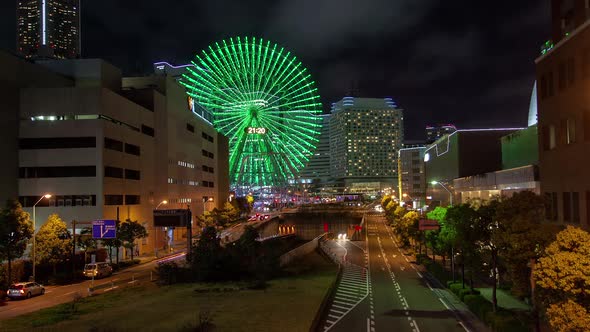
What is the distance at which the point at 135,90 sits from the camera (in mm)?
78812

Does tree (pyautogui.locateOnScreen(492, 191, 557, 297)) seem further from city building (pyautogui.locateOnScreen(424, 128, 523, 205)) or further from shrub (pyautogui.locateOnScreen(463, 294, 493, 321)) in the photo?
city building (pyautogui.locateOnScreen(424, 128, 523, 205))

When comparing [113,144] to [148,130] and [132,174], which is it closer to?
[132,174]

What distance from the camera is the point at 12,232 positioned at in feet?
130

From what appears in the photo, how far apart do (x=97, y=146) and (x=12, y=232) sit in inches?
889

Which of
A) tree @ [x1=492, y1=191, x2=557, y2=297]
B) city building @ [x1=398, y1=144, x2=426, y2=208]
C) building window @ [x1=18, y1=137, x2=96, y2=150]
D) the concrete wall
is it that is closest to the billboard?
the concrete wall

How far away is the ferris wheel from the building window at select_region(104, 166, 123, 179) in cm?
3070

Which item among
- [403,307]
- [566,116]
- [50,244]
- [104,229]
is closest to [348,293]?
[403,307]

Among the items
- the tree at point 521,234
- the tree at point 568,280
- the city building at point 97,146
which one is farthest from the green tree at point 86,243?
the tree at point 568,280

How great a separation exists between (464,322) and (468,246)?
4.78 metres

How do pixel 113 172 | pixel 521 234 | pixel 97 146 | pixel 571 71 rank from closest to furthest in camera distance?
pixel 521 234, pixel 571 71, pixel 97 146, pixel 113 172

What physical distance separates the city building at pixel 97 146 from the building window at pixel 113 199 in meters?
0.12

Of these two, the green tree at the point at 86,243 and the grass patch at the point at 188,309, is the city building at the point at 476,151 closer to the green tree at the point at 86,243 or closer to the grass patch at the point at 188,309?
the grass patch at the point at 188,309

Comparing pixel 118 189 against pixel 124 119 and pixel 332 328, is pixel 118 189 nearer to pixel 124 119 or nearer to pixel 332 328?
pixel 124 119

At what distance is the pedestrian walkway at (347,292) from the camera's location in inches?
1197
